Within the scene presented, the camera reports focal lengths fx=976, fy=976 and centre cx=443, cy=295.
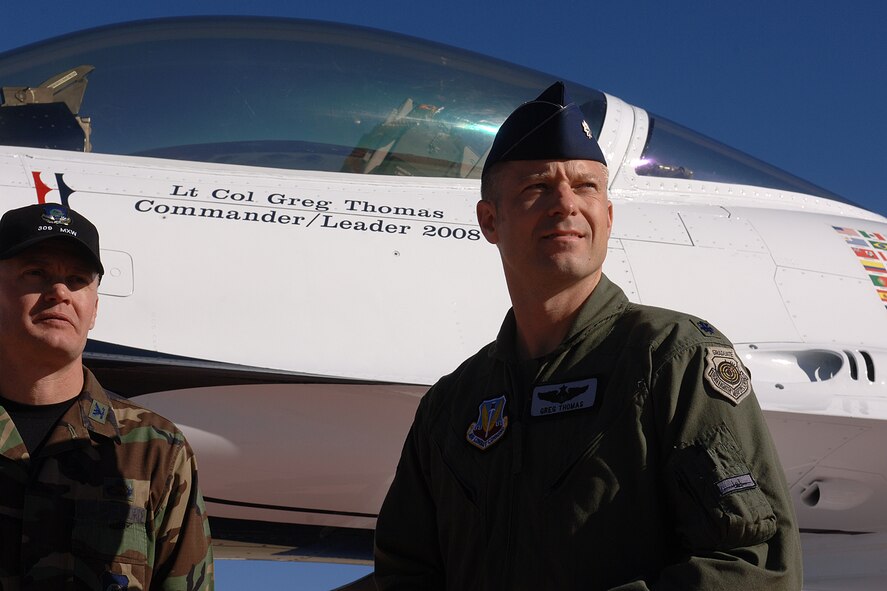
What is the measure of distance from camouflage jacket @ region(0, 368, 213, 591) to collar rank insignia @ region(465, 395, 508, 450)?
846 mm

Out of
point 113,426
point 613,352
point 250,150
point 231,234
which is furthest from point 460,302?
point 613,352

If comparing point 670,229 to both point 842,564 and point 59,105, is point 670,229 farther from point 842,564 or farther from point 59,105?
point 59,105

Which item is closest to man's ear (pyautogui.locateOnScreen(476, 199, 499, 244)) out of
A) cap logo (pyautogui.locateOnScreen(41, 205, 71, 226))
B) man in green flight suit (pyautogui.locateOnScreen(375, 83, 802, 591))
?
man in green flight suit (pyautogui.locateOnScreen(375, 83, 802, 591))

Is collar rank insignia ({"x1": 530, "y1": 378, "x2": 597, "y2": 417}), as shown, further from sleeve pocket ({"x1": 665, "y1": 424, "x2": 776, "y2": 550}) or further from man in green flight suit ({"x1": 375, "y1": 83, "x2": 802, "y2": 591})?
sleeve pocket ({"x1": 665, "y1": 424, "x2": 776, "y2": 550})

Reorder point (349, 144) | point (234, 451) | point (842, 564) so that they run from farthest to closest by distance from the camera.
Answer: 1. point (349, 144)
2. point (842, 564)
3. point (234, 451)

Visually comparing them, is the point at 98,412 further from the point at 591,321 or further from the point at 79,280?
the point at 591,321

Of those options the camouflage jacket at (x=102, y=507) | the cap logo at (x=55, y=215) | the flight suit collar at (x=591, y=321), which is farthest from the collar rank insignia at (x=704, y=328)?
the cap logo at (x=55, y=215)

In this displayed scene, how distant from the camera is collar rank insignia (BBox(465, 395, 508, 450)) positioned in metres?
1.90

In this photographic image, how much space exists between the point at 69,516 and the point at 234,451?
1.40 m

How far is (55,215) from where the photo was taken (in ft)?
8.08

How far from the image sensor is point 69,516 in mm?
2248

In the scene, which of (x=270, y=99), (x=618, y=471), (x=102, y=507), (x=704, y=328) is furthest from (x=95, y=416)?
(x=270, y=99)

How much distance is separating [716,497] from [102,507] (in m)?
1.42

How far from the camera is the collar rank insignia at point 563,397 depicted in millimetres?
1809
